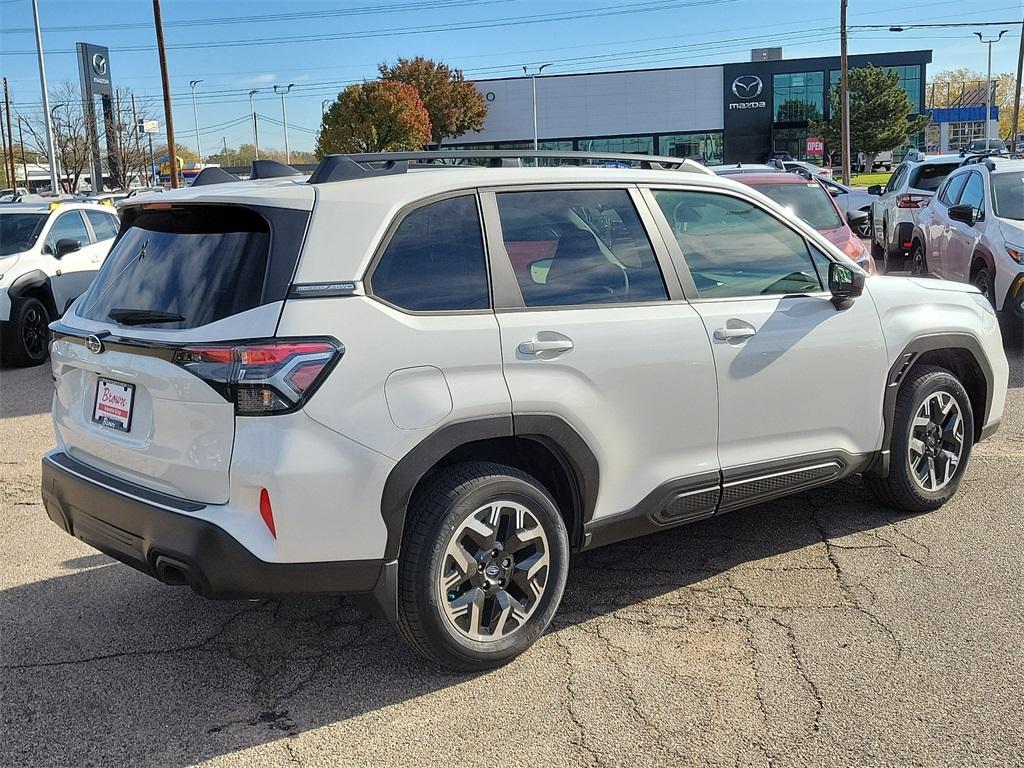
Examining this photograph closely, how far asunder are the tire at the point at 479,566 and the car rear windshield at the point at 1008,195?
318 inches

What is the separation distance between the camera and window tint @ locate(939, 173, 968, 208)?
11.4 m

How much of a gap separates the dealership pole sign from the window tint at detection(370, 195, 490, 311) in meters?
45.4

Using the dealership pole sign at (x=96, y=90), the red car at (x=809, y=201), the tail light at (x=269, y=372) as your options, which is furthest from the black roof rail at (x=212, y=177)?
the dealership pole sign at (x=96, y=90)

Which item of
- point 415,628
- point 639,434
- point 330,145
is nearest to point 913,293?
point 639,434

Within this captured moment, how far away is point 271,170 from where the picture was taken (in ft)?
13.9

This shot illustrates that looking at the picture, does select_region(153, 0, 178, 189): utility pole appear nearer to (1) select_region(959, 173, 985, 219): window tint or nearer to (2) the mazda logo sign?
(1) select_region(959, 173, 985, 219): window tint

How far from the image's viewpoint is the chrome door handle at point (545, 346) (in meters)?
3.64

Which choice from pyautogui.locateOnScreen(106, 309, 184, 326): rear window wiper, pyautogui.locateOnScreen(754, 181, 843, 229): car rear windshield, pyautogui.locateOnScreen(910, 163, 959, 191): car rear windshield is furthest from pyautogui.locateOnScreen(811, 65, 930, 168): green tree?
pyautogui.locateOnScreen(106, 309, 184, 326): rear window wiper

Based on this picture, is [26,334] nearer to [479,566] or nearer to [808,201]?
[808,201]

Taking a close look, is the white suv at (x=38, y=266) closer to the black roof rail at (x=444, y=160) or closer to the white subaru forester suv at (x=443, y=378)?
the white subaru forester suv at (x=443, y=378)

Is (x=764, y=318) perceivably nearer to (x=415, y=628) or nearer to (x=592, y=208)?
(x=592, y=208)

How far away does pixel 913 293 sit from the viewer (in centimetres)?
498

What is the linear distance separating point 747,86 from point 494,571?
76704mm

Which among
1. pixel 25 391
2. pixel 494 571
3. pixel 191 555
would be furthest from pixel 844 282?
pixel 25 391
